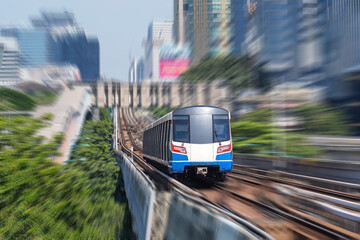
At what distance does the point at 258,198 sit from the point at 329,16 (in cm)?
2027

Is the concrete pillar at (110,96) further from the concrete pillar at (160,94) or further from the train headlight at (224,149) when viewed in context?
the train headlight at (224,149)

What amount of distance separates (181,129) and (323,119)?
15522mm

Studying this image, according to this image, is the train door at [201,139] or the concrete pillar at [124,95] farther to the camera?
the concrete pillar at [124,95]

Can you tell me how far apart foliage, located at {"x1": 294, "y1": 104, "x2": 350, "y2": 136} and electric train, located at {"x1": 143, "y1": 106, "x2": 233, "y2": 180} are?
43.8 feet

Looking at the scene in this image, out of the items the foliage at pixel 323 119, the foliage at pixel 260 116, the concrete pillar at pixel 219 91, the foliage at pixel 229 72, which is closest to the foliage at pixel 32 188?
the foliage at pixel 323 119

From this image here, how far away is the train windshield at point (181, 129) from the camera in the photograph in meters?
14.5

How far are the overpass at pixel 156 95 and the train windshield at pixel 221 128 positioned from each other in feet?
79.8

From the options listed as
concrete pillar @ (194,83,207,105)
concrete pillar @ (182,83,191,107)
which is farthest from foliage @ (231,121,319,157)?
concrete pillar @ (182,83,191,107)

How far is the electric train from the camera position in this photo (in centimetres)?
1434

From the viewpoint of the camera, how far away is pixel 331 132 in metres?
25.9

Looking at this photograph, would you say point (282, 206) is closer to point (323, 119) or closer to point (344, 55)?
point (323, 119)

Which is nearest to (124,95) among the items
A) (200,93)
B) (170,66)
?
(200,93)

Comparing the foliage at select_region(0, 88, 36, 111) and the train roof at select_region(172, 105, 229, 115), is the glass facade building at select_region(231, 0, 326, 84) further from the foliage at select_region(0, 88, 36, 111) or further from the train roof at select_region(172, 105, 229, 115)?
the foliage at select_region(0, 88, 36, 111)

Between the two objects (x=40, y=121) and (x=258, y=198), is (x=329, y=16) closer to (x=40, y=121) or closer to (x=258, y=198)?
(x=258, y=198)
